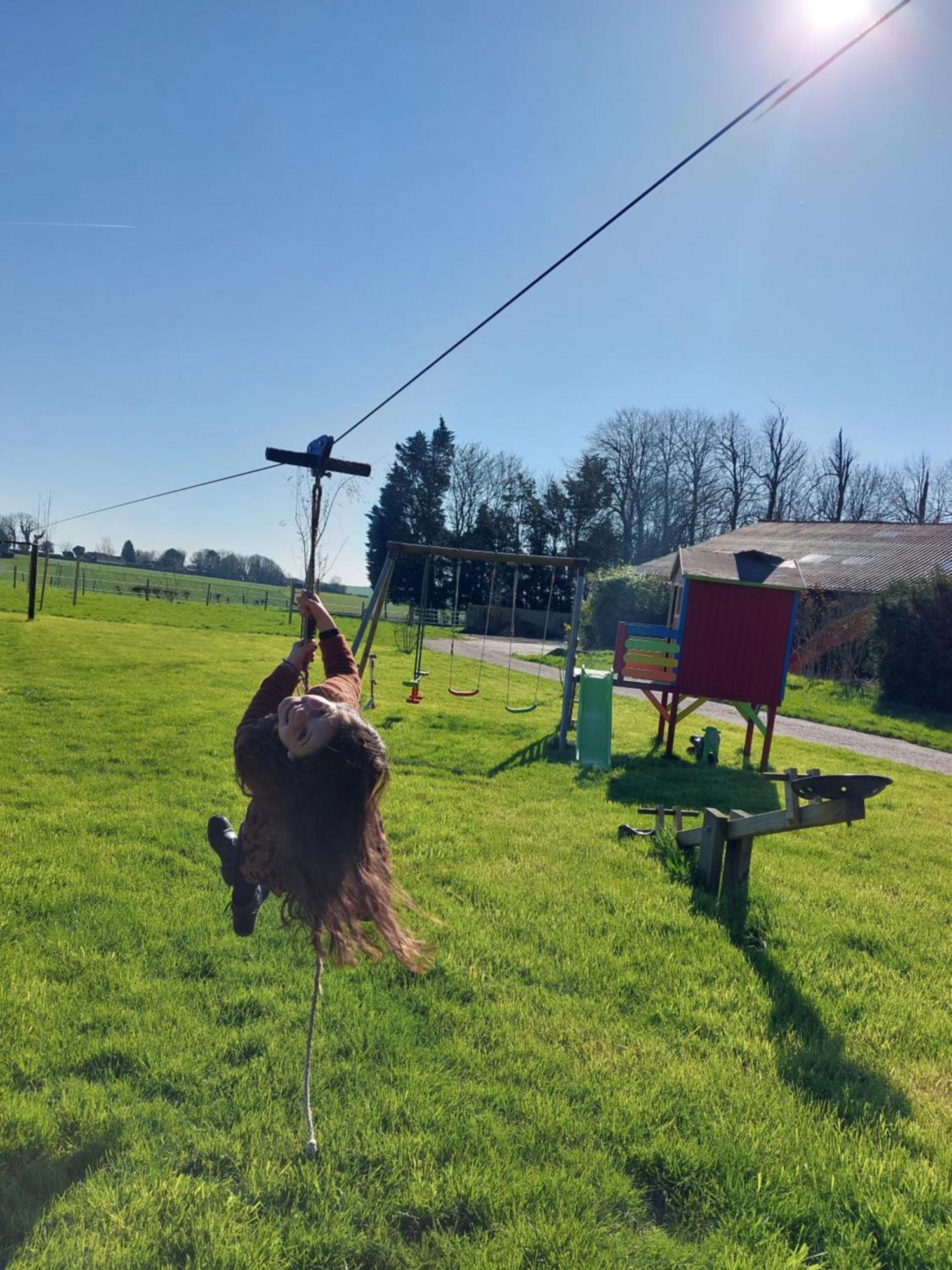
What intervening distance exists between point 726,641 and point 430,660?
38.2 ft

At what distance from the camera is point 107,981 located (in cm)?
342

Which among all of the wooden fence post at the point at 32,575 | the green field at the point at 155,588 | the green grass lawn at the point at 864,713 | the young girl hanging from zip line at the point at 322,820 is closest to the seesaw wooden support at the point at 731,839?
the young girl hanging from zip line at the point at 322,820

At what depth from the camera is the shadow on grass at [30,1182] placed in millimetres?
2123

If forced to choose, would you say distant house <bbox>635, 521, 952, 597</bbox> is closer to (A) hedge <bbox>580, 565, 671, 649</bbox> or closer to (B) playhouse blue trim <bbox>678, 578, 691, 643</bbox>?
(A) hedge <bbox>580, 565, 671, 649</bbox>

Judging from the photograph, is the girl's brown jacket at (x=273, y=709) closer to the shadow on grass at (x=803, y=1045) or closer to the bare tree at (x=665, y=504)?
the shadow on grass at (x=803, y=1045)

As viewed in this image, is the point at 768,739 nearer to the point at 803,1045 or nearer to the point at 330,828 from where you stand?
the point at 803,1045

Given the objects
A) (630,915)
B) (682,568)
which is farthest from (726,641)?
(630,915)

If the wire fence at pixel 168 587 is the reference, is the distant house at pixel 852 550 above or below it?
above

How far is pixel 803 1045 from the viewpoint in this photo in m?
3.31

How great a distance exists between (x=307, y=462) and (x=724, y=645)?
304 inches

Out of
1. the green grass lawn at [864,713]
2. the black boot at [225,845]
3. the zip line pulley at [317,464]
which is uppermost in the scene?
the zip line pulley at [317,464]

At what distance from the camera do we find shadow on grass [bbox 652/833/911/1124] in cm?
296

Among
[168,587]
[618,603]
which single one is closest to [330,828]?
[618,603]

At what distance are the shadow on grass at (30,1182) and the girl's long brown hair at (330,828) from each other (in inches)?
36.9
